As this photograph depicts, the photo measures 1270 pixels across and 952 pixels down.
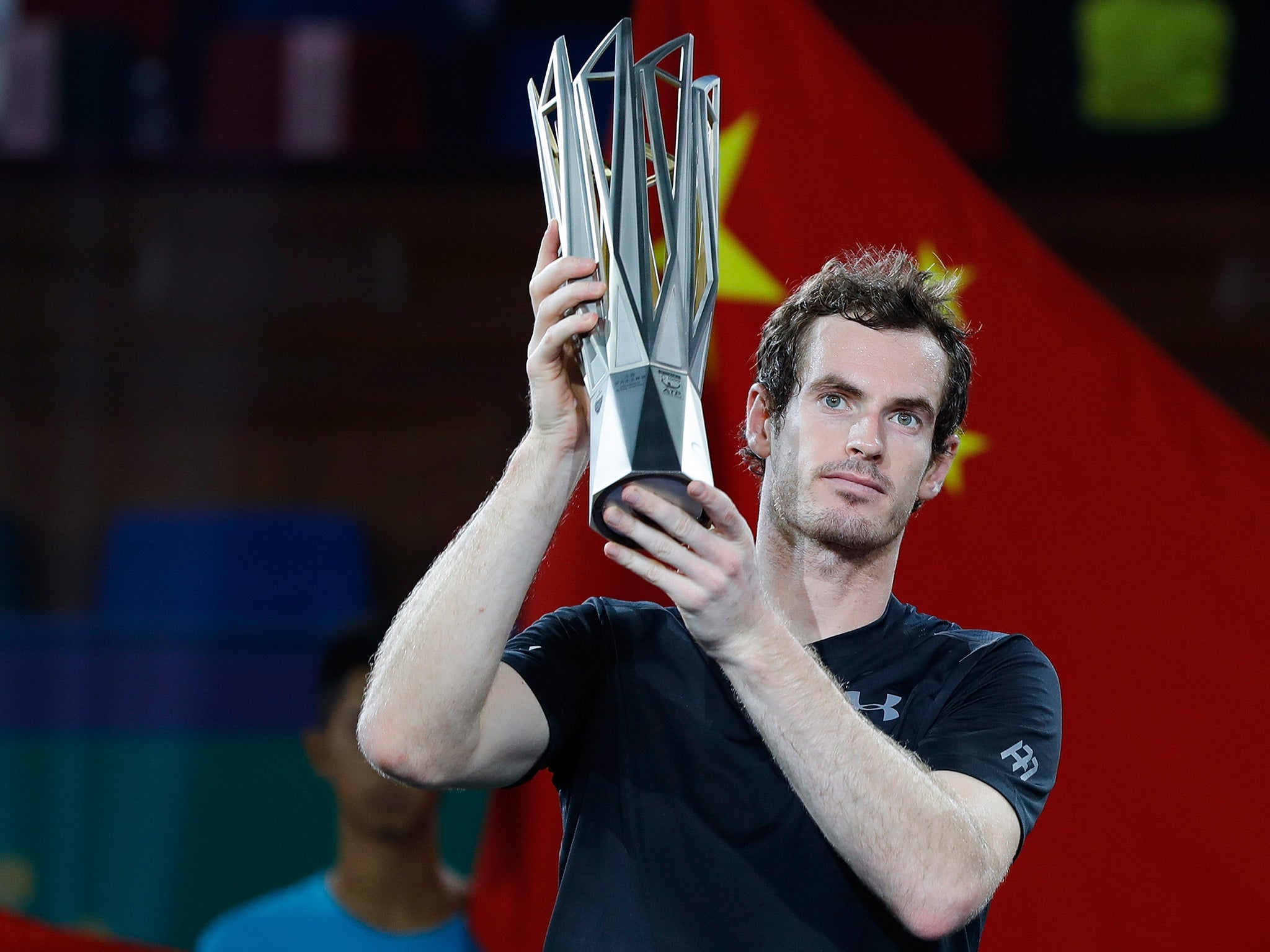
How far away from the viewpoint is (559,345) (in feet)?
4.39

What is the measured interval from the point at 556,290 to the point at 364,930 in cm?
170

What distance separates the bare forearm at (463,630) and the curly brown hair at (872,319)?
0.39m

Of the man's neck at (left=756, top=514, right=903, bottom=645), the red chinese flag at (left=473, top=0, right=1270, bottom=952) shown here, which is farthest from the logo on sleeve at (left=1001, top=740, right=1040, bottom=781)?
the red chinese flag at (left=473, top=0, right=1270, bottom=952)

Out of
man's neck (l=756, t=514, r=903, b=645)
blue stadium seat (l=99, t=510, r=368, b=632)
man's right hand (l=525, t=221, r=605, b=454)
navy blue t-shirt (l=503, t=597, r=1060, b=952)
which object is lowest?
blue stadium seat (l=99, t=510, r=368, b=632)

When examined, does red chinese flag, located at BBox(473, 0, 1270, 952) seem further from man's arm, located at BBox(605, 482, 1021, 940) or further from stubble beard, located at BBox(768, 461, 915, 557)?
man's arm, located at BBox(605, 482, 1021, 940)

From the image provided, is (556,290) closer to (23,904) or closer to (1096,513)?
(1096,513)

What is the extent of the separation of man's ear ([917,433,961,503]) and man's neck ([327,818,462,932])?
Result: 1410 mm

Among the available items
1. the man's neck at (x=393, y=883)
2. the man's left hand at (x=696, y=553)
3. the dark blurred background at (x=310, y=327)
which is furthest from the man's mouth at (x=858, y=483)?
the dark blurred background at (x=310, y=327)

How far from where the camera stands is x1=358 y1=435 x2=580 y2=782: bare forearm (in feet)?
4.44

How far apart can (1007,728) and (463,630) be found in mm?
549

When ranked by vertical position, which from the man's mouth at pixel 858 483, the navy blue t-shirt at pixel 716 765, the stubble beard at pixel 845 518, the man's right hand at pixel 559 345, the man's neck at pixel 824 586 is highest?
the man's right hand at pixel 559 345

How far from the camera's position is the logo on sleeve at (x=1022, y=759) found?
56.0 inches

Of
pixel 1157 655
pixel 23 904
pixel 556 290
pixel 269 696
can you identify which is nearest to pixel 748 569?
pixel 556 290

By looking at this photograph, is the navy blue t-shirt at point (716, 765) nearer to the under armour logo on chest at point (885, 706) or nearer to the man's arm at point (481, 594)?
the under armour logo on chest at point (885, 706)
